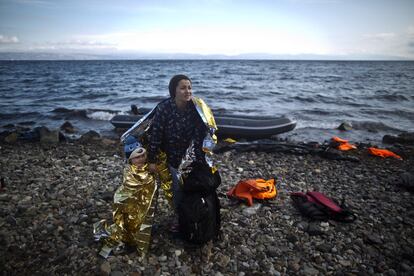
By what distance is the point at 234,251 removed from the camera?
4090 mm

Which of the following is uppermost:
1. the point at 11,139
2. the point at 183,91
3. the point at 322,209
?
the point at 183,91

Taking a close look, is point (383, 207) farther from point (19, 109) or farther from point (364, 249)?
point (19, 109)

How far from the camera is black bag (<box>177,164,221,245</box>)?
390 cm

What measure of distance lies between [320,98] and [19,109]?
78.9 ft

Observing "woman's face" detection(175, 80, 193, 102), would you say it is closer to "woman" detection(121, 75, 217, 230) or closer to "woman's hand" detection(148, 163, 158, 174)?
"woman" detection(121, 75, 217, 230)

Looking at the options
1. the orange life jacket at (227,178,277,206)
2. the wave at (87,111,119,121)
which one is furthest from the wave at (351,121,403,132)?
the wave at (87,111,119,121)

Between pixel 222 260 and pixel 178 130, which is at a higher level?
pixel 178 130

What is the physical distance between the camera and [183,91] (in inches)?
157

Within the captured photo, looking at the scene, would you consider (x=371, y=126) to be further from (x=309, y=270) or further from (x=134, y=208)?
(x=134, y=208)

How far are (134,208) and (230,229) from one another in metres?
1.76

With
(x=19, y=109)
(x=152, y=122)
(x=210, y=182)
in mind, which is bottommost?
(x=19, y=109)

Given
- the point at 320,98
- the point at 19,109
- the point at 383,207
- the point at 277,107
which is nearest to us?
the point at 383,207

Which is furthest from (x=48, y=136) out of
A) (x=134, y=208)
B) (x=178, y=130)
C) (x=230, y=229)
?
(x=230, y=229)

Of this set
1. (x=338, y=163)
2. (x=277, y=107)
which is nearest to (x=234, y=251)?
(x=338, y=163)
